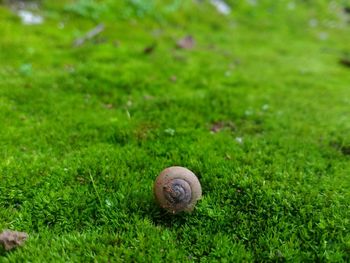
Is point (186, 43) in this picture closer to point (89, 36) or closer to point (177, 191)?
point (89, 36)

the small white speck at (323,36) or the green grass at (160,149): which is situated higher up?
the green grass at (160,149)

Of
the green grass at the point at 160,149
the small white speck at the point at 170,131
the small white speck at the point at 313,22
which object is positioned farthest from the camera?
the small white speck at the point at 313,22

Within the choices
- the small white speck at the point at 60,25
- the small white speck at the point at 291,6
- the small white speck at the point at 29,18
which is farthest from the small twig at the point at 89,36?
the small white speck at the point at 291,6

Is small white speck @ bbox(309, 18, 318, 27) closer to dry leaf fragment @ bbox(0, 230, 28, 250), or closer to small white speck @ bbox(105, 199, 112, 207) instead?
small white speck @ bbox(105, 199, 112, 207)

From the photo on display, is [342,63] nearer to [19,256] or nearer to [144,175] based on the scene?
[144,175]

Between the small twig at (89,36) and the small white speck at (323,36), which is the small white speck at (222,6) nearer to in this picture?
the small white speck at (323,36)

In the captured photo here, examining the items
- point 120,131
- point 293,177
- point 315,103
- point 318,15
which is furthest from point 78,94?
point 318,15

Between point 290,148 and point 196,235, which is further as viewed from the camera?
point 290,148
